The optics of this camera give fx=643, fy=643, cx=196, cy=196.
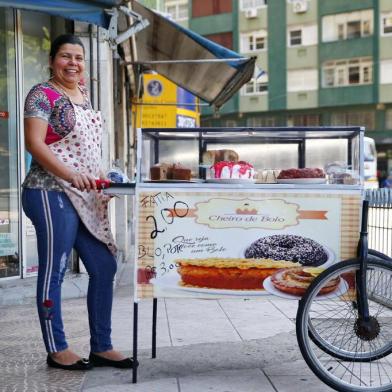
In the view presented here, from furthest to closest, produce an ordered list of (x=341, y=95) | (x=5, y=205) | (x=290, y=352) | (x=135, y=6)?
(x=341, y=95)
(x=135, y=6)
(x=5, y=205)
(x=290, y=352)

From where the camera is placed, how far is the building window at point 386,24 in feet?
128

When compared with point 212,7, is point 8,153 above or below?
below

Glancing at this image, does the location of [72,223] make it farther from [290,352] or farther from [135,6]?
[135,6]

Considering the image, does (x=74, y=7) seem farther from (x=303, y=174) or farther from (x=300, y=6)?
(x=300, y=6)

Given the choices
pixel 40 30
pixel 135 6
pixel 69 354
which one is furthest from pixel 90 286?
pixel 135 6

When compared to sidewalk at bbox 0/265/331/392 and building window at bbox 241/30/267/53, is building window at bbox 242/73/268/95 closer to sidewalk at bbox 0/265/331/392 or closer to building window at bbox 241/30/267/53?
building window at bbox 241/30/267/53

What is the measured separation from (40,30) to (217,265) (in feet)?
14.3

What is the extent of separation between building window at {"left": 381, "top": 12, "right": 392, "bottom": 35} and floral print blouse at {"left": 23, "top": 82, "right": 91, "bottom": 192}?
38.8 metres

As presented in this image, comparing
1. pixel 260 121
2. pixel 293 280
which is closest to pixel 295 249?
pixel 293 280

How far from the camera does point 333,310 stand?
3938mm

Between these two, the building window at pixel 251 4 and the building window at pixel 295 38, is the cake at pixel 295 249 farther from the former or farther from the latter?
the building window at pixel 251 4

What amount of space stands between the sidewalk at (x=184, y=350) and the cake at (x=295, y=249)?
73 centimetres

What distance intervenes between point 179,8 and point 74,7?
41.5m

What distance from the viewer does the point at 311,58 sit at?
41.3 metres
